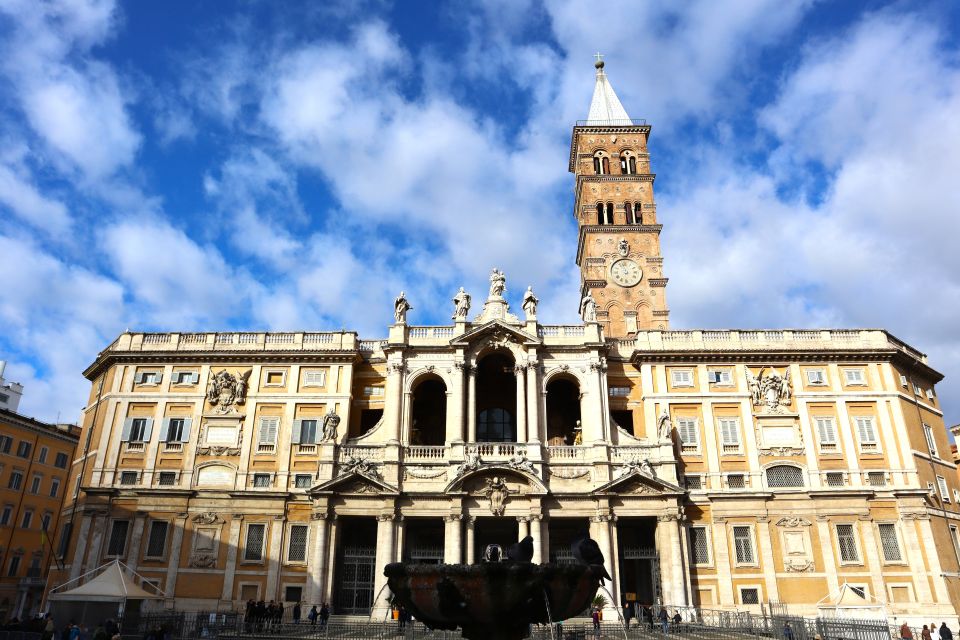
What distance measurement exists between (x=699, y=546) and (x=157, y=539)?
89.8 ft

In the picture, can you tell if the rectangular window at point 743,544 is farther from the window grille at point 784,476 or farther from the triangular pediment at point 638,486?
the triangular pediment at point 638,486

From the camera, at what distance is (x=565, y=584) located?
12367 millimetres

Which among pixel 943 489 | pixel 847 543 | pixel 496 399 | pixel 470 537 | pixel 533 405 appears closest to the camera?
pixel 470 537

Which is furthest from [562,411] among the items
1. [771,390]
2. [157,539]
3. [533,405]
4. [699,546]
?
[157,539]

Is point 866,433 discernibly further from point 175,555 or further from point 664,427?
point 175,555

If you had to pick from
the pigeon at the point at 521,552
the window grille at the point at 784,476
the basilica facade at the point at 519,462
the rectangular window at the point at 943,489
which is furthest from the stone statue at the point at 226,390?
the rectangular window at the point at 943,489

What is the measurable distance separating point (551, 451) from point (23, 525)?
36.9 metres

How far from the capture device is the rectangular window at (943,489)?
37.9 meters

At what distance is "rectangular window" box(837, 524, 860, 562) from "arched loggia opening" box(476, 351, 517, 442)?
1706 centimetres

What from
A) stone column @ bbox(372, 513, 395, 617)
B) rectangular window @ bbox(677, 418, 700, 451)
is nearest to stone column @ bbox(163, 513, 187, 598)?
stone column @ bbox(372, 513, 395, 617)

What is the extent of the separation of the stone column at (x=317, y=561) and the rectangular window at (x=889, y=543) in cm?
2729

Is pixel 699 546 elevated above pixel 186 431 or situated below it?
below

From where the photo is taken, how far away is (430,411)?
40.8 m

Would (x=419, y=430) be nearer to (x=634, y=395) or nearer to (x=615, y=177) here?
(x=634, y=395)
